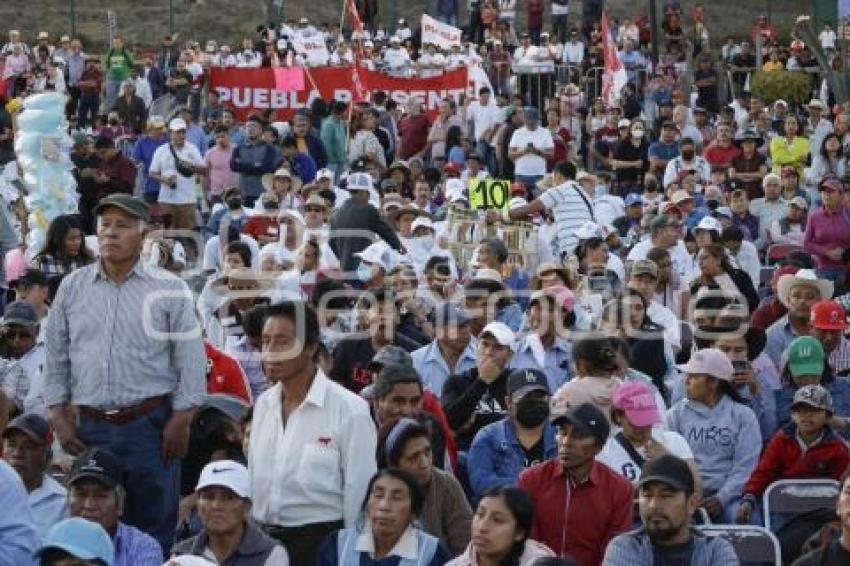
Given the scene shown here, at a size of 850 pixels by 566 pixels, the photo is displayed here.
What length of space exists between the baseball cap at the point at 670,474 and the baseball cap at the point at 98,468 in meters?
2.03

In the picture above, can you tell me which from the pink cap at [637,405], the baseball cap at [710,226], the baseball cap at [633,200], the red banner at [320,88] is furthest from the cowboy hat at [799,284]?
the red banner at [320,88]

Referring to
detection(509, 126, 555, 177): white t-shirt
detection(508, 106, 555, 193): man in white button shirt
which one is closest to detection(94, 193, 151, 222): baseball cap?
detection(508, 106, 555, 193): man in white button shirt

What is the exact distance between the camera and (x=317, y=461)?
26.5 feet

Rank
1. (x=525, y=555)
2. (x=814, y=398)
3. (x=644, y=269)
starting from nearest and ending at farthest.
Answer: (x=525, y=555)
(x=814, y=398)
(x=644, y=269)

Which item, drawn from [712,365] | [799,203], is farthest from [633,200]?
[712,365]

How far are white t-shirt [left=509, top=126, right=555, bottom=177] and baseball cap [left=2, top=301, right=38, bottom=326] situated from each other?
1340cm

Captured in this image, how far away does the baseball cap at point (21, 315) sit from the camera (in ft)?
37.4

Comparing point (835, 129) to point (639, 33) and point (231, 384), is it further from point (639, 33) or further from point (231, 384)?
point (231, 384)

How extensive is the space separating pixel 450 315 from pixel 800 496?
8.29ft

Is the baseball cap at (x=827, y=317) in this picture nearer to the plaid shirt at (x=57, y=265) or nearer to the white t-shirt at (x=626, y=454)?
the white t-shirt at (x=626, y=454)

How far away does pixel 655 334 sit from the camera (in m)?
12.7

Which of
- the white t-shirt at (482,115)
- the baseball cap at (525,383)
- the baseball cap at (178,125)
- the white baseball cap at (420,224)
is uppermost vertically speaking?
the baseball cap at (178,125)

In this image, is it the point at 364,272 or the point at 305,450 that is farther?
the point at 364,272

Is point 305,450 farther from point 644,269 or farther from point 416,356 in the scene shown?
point 644,269
